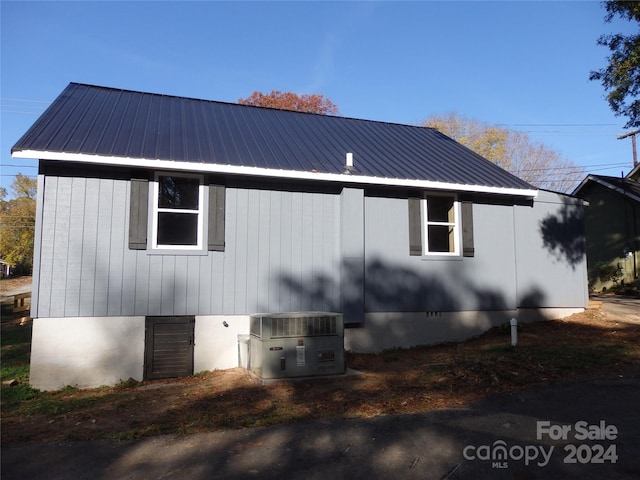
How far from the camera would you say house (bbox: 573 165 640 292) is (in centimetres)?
2025

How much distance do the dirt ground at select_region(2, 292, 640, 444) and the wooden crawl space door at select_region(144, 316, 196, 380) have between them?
0.84 ft

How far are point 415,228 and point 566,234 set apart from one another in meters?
4.46

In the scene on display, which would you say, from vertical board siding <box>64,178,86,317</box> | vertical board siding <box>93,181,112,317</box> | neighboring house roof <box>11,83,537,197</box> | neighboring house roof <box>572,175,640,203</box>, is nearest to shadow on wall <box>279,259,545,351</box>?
neighboring house roof <box>11,83,537,197</box>

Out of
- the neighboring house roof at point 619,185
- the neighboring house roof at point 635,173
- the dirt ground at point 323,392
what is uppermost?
the neighboring house roof at point 635,173

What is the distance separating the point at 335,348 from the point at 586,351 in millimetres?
4269

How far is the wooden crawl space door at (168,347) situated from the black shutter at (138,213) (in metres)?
1.36

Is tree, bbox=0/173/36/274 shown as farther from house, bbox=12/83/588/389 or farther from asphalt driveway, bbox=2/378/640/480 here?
asphalt driveway, bbox=2/378/640/480

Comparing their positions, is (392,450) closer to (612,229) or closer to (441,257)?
(441,257)

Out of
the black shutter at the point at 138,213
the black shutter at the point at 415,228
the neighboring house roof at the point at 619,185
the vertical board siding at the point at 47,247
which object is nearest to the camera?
the vertical board siding at the point at 47,247

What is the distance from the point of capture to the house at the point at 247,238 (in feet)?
26.8

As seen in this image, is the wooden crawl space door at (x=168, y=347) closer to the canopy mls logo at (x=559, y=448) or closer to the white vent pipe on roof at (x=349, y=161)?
the white vent pipe on roof at (x=349, y=161)

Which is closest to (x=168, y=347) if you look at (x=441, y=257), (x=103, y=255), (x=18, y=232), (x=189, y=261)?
(x=189, y=261)

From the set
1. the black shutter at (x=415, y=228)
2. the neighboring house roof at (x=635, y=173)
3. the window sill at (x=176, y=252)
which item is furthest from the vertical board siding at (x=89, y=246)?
the neighboring house roof at (x=635, y=173)

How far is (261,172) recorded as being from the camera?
8.98 meters
